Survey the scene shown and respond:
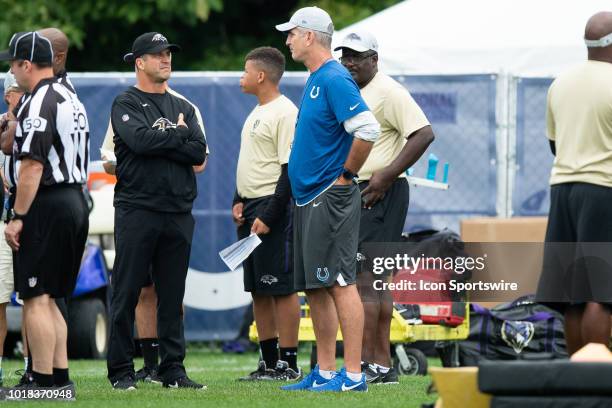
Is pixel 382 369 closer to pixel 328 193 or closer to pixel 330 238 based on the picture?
pixel 330 238

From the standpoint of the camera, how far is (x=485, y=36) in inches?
570

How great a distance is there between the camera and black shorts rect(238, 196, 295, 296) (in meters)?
10.0

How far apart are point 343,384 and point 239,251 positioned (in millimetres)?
1447

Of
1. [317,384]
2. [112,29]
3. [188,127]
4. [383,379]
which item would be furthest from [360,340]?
[112,29]

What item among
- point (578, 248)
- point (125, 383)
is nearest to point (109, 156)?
point (125, 383)

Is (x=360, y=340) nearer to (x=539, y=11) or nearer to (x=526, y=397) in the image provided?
(x=526, y=397)

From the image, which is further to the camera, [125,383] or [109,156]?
[109,156]

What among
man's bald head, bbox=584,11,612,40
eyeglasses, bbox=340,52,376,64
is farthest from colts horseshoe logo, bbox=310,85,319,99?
man's bald head, bbox=584,11,612,40

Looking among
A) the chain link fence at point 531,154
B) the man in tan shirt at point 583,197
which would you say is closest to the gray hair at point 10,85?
the man in tan shirt at point 583,197

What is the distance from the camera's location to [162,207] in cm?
891

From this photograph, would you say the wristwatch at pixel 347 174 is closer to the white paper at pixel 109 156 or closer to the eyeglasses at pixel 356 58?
the eyeglasses at pixel 356 58

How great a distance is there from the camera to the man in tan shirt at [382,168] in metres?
9.30

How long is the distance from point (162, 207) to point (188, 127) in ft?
1.76

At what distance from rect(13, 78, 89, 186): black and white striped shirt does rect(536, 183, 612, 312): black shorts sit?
2624mm
